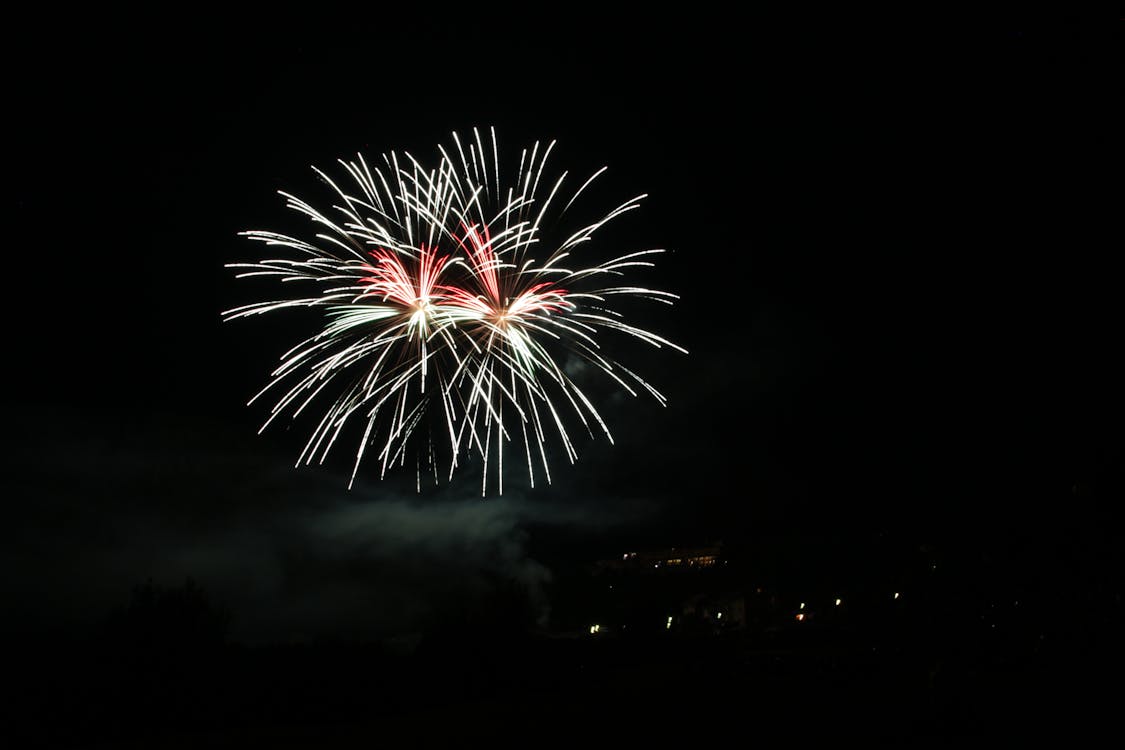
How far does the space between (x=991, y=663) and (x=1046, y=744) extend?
1077 mm

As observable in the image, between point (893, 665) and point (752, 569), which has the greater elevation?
point (752, 569)

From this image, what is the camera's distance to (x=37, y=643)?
12.6m

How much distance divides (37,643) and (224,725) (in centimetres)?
341

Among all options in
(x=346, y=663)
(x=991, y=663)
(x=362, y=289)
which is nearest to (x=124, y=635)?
(x=346, y=663)

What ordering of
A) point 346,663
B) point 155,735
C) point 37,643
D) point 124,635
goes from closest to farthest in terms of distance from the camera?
point 155,735 < point 37,643 < point 346,663 < point 124,635

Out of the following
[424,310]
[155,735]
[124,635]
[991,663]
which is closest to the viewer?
[424,310]

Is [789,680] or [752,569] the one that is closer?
[789,680]

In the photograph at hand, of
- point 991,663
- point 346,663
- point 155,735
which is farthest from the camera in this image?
point 346,663

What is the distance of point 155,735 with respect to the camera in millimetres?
11234

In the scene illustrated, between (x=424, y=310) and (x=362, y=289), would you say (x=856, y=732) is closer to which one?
(x=424, y=310)

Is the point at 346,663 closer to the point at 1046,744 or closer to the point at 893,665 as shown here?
the point at 893,665

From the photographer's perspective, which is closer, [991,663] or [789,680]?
[991,663]

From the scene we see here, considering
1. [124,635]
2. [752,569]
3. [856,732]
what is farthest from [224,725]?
[752,569]

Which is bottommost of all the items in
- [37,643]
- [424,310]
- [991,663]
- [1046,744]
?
[1046,744]
